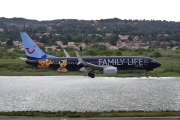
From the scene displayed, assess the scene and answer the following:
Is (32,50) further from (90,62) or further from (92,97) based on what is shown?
(92,97)

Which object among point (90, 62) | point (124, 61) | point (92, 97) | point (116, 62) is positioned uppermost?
point (124, 61)

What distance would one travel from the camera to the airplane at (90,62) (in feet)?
234

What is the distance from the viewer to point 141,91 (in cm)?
5597

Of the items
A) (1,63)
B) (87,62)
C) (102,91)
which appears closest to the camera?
(102,91)

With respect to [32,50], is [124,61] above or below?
below

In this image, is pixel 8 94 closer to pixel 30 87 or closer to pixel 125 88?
pixel 30 87

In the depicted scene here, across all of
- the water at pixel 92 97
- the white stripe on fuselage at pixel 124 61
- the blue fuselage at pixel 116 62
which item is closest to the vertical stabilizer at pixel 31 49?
the blue fuselage at pixel 116 62

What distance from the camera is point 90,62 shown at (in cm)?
7275

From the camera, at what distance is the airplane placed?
71.4m

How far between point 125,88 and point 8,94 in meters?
A: 16.0

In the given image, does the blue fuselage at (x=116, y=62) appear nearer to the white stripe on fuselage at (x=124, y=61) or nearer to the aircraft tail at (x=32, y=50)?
the white stripe on fuselage at (x=124, y=61)

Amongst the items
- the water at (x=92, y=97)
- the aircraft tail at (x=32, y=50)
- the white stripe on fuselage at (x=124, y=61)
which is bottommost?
the water at (x=92, y=97)

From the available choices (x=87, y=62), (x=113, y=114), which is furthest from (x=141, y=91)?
(x=113, y=114)

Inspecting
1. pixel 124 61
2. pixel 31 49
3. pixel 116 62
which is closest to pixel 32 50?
pixel 31 49
